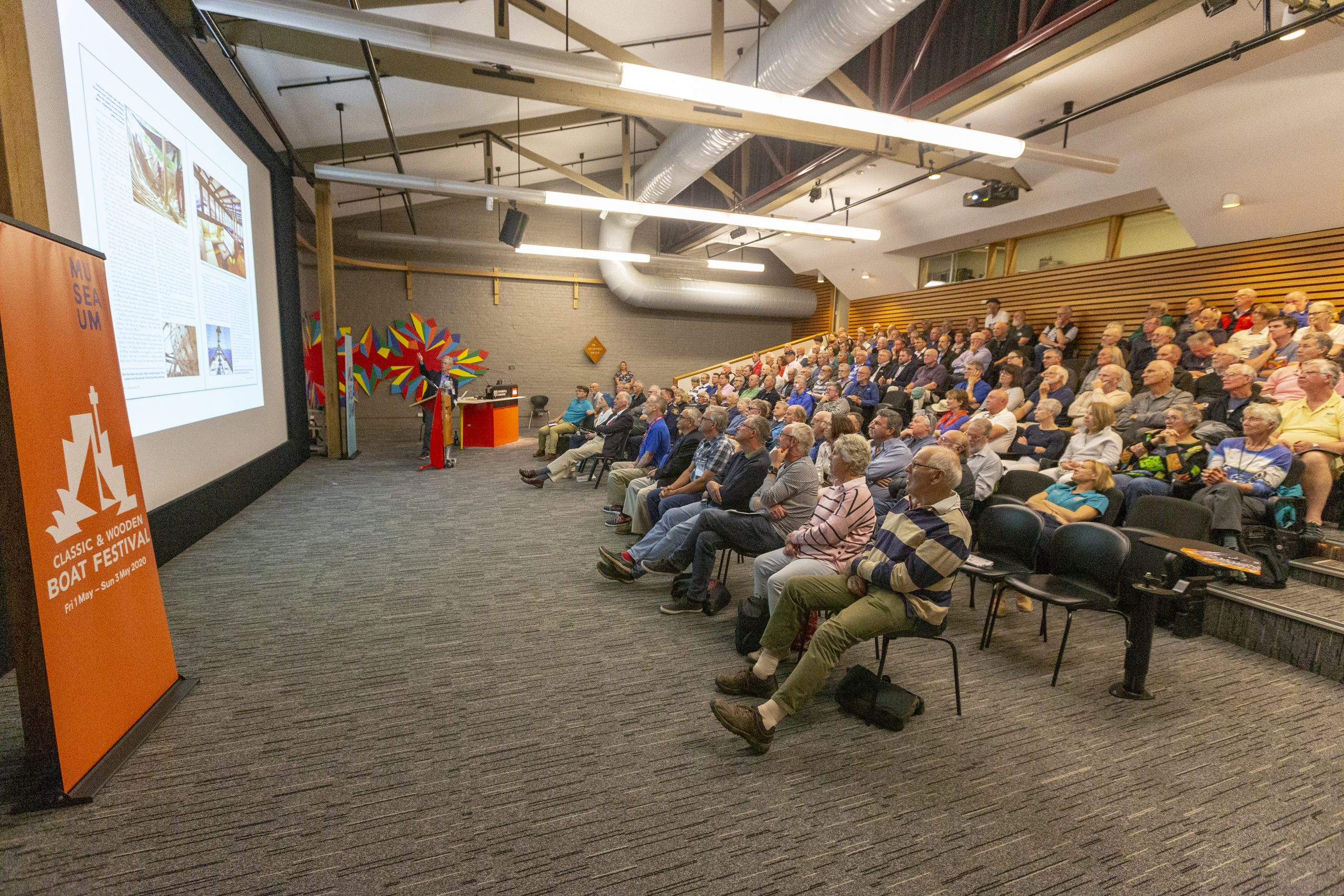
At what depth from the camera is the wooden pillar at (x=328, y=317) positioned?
25.6 feet

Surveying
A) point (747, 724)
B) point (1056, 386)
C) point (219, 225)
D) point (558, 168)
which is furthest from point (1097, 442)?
point (558, 168)

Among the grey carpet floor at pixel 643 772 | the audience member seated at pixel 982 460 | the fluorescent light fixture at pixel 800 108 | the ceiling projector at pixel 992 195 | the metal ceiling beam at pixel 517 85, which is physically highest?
the metal ceiling beam at pixel 517 85

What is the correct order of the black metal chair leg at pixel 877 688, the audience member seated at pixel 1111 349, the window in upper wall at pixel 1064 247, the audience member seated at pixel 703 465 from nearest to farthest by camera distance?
the black metal chair leg at pixel 877 688 < the audience member seated at pixel 703 465 < the audience member seated at pixel 1111 349 < the window in upper wall at pixel 1064 247

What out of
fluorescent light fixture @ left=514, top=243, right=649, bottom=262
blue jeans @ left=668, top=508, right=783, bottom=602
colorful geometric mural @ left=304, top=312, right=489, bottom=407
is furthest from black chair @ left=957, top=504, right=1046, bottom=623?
colorful geometric mural @ left=304, top=312, right=489, bottom=407

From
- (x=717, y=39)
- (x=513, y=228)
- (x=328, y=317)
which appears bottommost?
(x=328, y=317)

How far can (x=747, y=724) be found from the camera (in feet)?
6.88

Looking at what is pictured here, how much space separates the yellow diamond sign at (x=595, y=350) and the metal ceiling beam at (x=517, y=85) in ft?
24.8

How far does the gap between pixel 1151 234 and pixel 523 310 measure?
34.1 feet

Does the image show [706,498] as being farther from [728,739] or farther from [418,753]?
[418,753]

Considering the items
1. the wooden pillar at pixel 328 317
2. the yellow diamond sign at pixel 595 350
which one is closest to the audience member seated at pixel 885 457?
the wooden pillar at pixel 328 317

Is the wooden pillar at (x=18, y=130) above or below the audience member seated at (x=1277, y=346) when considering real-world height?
above

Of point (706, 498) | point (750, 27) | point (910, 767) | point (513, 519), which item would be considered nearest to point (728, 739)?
point (910, 767)

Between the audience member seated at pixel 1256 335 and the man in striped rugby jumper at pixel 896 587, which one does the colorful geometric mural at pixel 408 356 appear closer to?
the man in striped rugby jumper at pixel 896 587

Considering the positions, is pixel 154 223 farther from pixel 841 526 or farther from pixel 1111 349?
pixel 1111 349
